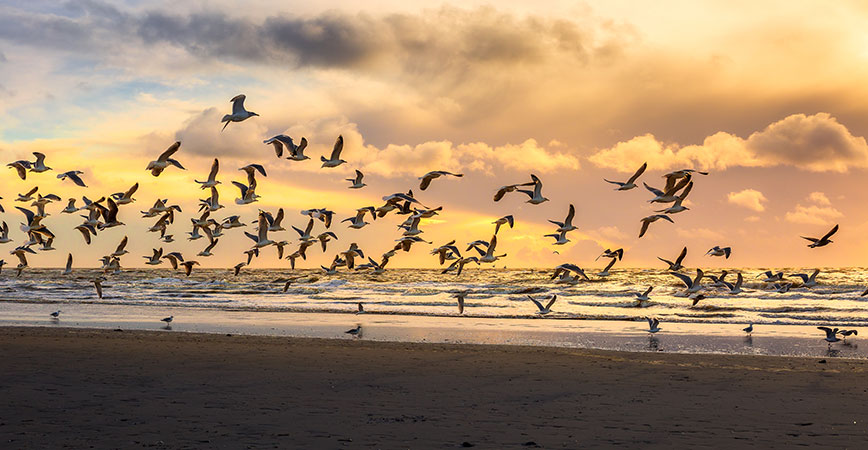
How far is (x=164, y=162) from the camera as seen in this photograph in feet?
80.3

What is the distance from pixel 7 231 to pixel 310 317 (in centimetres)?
1321

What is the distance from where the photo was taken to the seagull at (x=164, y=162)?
79.4 ft

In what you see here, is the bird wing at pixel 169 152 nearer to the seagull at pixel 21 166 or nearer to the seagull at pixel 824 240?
the seagull at pixel 21 166

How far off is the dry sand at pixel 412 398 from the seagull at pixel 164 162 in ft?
17.6

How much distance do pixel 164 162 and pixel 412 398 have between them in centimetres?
1342

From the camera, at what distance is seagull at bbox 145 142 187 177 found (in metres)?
24.2

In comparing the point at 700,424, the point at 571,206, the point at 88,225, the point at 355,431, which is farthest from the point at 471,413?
the point at 88,225

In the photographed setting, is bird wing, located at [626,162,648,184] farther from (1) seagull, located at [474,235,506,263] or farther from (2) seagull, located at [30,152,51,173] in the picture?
(2) seagull, located at [30,152,51,173]

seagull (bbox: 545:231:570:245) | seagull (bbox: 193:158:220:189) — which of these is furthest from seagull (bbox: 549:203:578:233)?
seagull (bbox: 193:158:220:189)

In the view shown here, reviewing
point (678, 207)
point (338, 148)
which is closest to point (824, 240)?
point (678, 207)

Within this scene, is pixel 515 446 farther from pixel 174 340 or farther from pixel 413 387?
pixel 174 340

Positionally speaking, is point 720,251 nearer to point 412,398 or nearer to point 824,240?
point 824,240

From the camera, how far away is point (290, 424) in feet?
39.9

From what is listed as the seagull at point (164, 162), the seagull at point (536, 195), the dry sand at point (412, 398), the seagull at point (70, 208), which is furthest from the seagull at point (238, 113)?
the seagull at point (70, 208)
